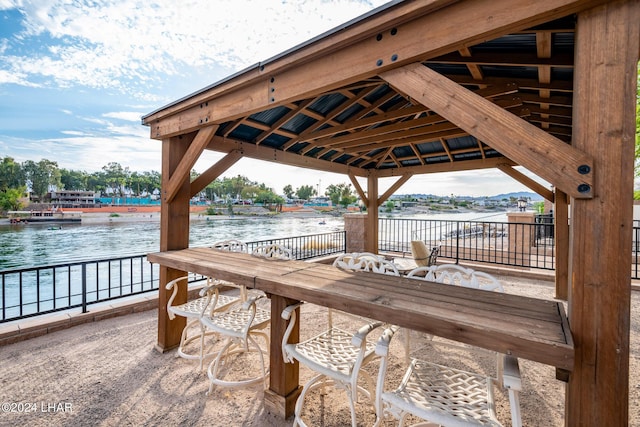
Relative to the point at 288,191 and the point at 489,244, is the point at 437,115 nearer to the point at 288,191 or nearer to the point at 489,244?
the point at 489,244

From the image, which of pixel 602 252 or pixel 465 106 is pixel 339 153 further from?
pixel 602 252

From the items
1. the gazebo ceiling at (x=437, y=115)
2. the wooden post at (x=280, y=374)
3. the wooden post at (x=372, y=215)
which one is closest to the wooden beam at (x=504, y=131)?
the gazebo ceiling at (x=437, y=115)

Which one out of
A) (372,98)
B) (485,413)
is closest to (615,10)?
(485,413)

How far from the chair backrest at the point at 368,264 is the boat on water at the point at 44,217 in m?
A: 36.0

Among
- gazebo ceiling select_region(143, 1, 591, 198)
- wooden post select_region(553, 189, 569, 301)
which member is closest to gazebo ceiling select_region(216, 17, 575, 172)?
gazebo ceiling select_region(143, 1, 591, 198)

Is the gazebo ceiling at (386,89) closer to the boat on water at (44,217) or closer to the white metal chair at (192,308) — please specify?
the white metal chair at (192,308)

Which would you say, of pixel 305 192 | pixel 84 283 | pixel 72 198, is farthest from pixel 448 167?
pixel 72 198

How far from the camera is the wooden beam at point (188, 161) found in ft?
8.28

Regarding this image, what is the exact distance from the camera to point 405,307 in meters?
1.39

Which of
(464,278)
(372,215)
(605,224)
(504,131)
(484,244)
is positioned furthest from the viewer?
(484,244)

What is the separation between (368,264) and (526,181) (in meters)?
4.02

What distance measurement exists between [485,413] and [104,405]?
2402 millimetres

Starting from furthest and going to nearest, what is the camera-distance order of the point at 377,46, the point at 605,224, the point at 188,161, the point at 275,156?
the point at 275,156 < the point at 188,161 < the point at 377,46 < the point at 605,224

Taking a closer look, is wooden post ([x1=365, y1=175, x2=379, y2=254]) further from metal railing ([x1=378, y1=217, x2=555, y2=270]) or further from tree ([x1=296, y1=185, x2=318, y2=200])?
tree ([x1=296, y1=185, x2=318, y2=200])
